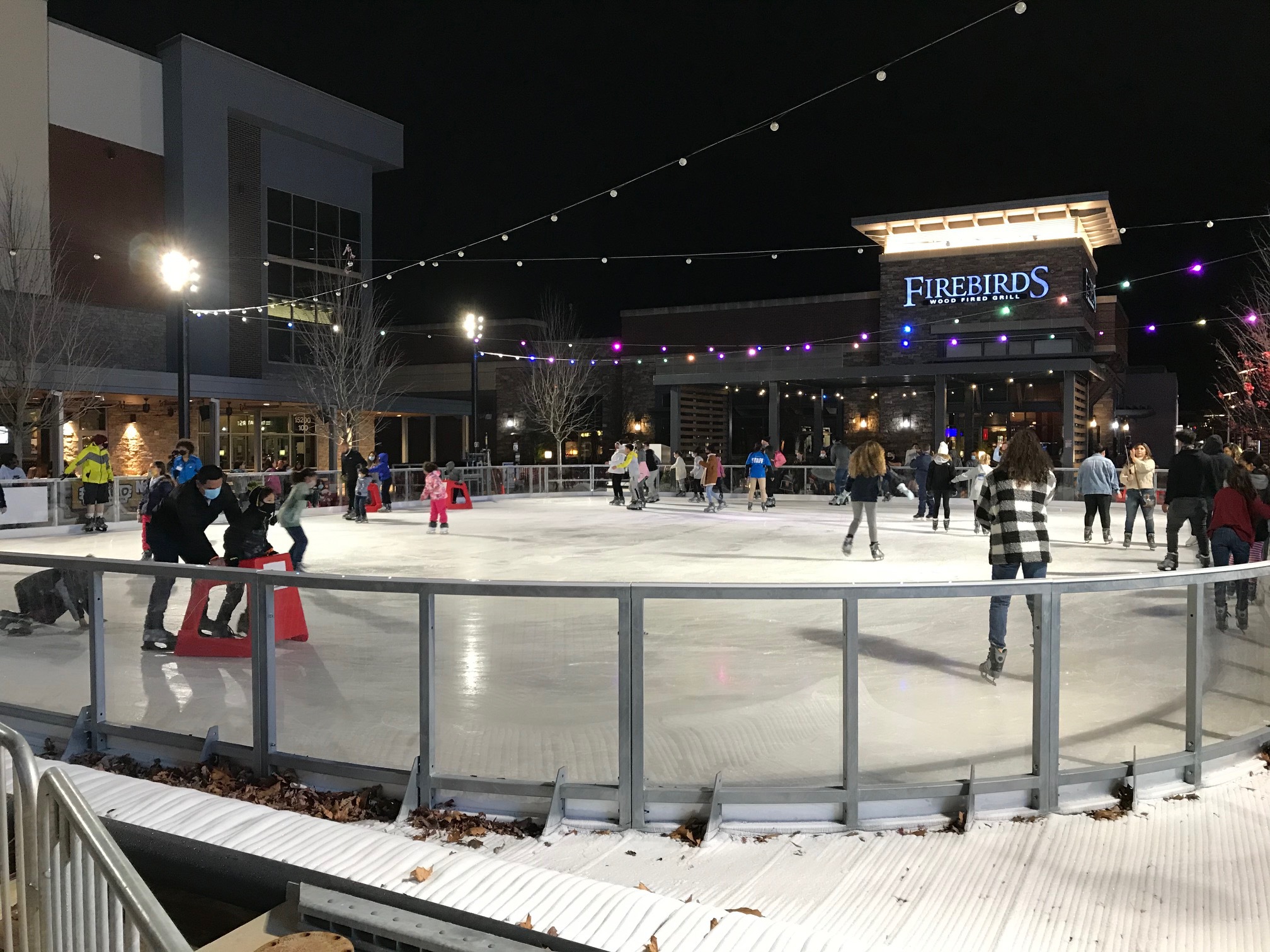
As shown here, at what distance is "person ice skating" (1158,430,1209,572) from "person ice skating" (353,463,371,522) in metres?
13.9

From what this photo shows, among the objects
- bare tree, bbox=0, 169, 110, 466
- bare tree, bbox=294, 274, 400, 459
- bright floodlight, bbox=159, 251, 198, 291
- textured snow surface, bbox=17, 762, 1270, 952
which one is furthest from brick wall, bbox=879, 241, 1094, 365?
textured snow surface, bbox=17, 762, 1270, 952

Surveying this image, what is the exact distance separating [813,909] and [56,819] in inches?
92.0

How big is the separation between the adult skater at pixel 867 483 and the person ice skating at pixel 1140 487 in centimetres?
389

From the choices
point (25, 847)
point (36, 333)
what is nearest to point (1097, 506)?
point (25, 847)

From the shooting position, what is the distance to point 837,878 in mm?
3543

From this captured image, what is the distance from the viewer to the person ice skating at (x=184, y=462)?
14359mm

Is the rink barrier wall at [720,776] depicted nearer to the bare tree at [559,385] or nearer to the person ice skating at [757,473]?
the person ice skating at [757,473]

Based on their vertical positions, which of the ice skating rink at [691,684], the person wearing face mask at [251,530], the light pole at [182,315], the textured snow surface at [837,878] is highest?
the light pole at [182,315]

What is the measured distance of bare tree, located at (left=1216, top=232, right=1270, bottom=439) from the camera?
80.1 feet

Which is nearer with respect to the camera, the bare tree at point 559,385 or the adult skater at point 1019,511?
the adult skater at point 1019,511

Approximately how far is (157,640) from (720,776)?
3007mm

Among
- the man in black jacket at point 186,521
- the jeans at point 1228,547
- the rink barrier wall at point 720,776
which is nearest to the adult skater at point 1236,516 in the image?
the jeans at point 1228,547

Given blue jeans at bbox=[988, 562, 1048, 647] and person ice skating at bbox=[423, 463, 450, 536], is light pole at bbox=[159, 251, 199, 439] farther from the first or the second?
blue jeans at bbox=[988, 562, 1048, 647]

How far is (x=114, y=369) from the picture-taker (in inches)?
1020
